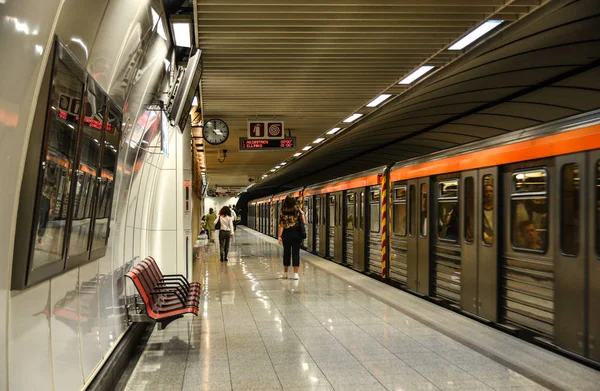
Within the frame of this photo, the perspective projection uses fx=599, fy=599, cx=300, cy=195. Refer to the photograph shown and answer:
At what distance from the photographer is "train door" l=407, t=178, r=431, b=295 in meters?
9.38

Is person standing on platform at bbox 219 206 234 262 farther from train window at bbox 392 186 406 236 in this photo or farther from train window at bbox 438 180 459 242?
train window at bbox 438 180 459 242

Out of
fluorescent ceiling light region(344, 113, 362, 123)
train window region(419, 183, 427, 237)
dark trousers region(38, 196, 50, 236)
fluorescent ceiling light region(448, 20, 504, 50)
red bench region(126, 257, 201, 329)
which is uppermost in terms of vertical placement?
fluorescent ceiling light region(344, 113, 362, 123)

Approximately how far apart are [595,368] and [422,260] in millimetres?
4274

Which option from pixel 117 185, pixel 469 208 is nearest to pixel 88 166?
pixel 117 185

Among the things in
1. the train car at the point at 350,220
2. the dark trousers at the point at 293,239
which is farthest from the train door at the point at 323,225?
the dark trousers at the point at 293,239

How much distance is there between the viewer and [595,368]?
5344 mm

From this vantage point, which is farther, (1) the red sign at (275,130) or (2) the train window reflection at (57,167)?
(1) the red sign at (275,130)

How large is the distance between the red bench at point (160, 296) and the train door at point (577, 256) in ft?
12.1

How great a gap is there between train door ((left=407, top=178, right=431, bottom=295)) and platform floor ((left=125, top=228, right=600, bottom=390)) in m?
0.38

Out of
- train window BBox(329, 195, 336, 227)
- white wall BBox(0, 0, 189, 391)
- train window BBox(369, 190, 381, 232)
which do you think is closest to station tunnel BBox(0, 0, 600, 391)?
white wall BBox(0, 0, 189, 391)

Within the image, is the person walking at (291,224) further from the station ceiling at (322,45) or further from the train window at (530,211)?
the train window at (530,211)

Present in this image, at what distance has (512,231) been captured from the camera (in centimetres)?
675

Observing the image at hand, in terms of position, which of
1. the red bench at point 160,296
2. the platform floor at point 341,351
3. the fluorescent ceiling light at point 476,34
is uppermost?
the fluorescent ceiling light at point 476,34

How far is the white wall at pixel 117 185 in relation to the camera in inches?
94.6
